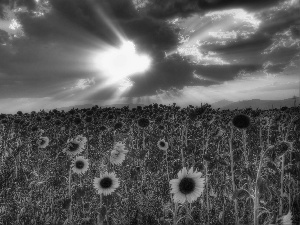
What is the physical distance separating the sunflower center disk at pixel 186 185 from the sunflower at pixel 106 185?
3.78 feet

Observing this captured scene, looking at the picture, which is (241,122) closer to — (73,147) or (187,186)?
(187,186)

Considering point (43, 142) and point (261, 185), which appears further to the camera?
point (43, 142)

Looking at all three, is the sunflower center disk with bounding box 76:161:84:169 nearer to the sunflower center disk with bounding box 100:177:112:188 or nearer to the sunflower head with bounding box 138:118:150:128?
the sunflower center disk with bounding box 100:177:112:188

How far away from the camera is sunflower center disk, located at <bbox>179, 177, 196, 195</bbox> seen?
3.67 meters

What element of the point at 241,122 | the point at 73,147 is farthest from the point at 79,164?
the point at 241,122

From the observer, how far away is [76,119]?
9.45 m

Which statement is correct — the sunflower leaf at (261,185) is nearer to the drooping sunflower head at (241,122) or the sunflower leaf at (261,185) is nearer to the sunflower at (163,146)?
the drooping sunflower head at (241,122)

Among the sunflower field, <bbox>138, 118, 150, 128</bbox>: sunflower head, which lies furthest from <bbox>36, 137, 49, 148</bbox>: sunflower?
<bbox>138, 118, 150, 128</bbox>: sunflower head

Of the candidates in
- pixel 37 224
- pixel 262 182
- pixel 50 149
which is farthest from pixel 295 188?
pixel 50 149

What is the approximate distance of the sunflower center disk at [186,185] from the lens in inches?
145

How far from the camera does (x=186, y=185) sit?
12.1 ft

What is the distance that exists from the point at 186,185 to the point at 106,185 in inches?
51.5

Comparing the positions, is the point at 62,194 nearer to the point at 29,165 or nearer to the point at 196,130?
the point at 29,165

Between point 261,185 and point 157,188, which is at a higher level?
Answer: point 261,185
